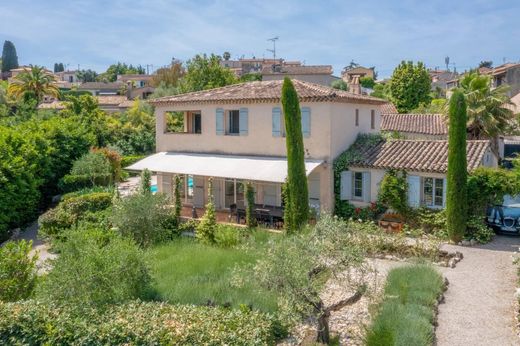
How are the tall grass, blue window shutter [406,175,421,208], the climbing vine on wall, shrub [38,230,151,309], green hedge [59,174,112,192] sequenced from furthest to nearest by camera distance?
green hedge [59,174,112,192] < the climbing vine on wall < blue window shutter [406,175,421,208] < shrub [38,230,151,309] < the tall grass

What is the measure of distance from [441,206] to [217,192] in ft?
57.5

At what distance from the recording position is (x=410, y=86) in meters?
92.6

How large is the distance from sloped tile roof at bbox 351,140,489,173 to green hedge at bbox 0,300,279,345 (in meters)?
19.0

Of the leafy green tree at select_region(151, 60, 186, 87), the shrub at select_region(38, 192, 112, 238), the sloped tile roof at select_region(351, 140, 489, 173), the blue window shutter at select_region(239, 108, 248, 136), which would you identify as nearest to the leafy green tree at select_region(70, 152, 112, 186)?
the shrub at select_region(38, 192, 112, 238)

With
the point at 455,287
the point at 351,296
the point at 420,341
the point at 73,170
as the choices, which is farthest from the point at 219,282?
the point at 73,170

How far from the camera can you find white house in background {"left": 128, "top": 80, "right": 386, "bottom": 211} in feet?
117

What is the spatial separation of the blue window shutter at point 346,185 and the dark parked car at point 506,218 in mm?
9499

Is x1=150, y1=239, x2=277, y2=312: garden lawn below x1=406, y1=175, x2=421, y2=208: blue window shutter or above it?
below

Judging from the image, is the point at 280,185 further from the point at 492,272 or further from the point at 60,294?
the point at 60,294

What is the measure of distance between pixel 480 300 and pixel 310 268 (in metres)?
9.19

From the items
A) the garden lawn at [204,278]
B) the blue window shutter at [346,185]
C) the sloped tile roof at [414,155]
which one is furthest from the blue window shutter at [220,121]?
the garden lawn at [204,278]

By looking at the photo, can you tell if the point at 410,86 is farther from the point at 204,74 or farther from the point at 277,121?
the point at 277,121

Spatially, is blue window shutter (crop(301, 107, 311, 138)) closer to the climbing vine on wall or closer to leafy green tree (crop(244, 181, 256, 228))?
the climbing vine on wall

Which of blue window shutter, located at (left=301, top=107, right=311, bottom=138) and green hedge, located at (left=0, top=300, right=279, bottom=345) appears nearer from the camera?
green hedge, located at (left=0, top=300, right=279, bottom=345)
